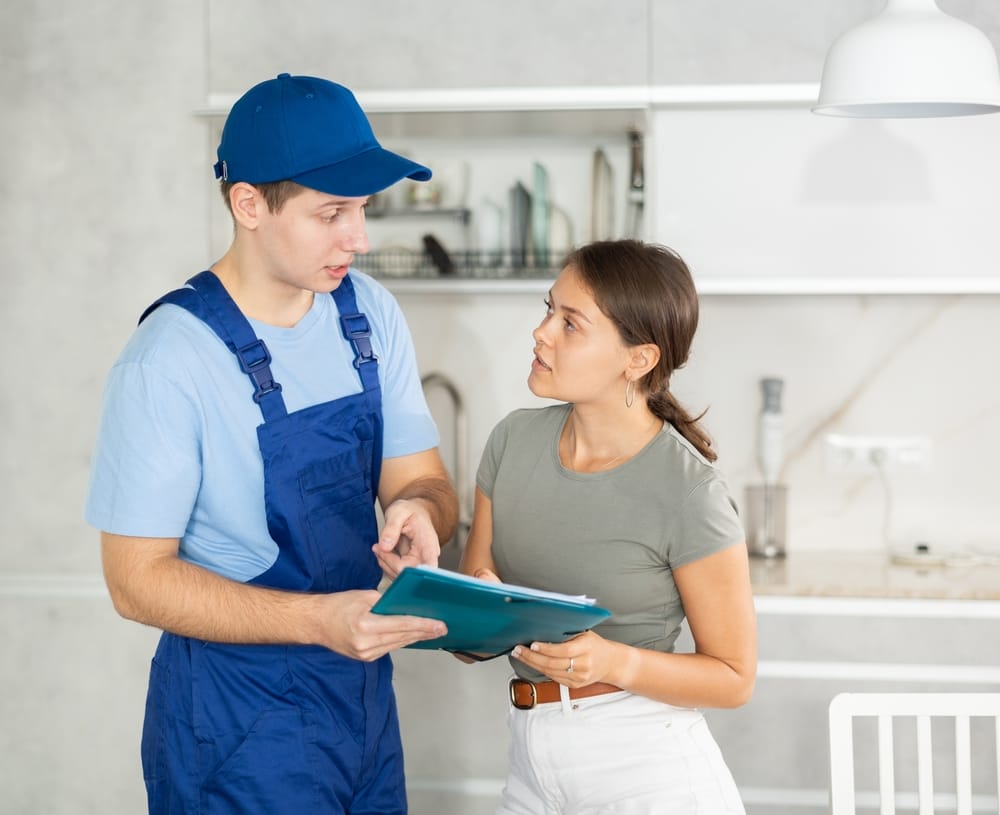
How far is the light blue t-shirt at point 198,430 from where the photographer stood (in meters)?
1.52

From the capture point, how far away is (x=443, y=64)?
2.68 metres

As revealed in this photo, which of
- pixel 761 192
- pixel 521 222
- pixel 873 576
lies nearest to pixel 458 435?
pixel 521 222

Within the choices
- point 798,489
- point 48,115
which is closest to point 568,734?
point 798,489

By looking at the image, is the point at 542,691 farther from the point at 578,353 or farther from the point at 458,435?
the point at 458,435

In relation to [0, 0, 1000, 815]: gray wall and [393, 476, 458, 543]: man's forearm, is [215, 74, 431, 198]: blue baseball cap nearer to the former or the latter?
[393, 476, 458, 543]: man's forearm

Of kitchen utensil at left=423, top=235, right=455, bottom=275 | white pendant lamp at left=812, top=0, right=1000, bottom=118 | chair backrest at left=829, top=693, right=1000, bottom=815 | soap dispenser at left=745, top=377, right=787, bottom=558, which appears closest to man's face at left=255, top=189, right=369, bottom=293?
white pendant lamp at left=812, top=0, right=1000, bottom=118

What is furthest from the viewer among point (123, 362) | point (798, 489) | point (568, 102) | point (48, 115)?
point (798, 489)

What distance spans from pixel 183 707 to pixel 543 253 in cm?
158

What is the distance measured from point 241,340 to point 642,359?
0.57 metres

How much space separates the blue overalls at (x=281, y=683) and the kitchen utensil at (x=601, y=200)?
50.8 inches

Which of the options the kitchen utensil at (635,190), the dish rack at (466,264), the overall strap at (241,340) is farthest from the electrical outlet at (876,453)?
the overall strap at (241,340)

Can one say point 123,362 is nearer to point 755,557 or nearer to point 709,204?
point 709,204

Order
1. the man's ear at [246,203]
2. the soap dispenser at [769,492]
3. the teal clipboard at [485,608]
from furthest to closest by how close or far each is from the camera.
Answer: the soap dispenser at [769,492] → the man's ear at [246,203] → the teal clipboard at [485,608]

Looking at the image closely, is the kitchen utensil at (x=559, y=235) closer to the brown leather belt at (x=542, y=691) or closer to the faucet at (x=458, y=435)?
the faucet at (x=458, y=435)
